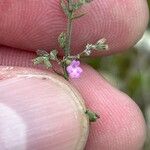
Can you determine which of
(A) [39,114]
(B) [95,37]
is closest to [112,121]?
(B) [95,37]

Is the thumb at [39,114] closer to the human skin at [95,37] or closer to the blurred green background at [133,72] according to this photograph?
the human skin at [95,37]

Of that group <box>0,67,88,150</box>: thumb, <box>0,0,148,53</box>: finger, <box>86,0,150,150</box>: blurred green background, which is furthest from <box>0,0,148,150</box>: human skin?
<box>86,0,150,150</box>: blurred green background

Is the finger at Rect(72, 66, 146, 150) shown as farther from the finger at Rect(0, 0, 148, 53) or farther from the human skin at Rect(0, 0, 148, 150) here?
the finger at Rect(0, 0, 148, 53)

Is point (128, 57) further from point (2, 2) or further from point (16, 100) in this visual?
point (16, 100)

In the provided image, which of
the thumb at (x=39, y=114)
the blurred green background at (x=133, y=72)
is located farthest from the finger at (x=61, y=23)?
the blurred green background at (x=133, y=72)

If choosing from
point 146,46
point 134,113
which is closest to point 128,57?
point 146,46

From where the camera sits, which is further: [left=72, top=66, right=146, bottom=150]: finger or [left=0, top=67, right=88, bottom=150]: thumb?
[left=72, top=66, right=146, bottom=150]: finger
